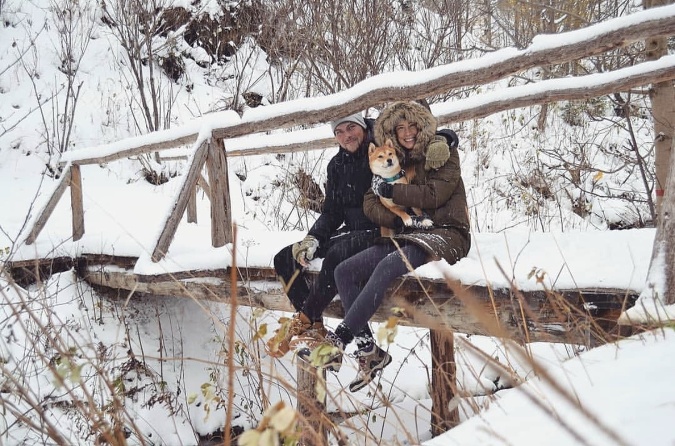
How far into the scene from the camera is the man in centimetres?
295

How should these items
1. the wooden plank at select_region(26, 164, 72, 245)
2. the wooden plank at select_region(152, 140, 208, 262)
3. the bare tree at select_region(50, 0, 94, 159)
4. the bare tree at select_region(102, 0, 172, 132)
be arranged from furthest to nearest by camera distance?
1. the bare tree at select_region(50, 0, 94, 159)
2. the bare tree at select_region(102, 0, 172, 132)
3. the wooden plank at select_region(26, 164, 72, 245)
4. the wooden plank at select_region(152, 140, 208, 262)

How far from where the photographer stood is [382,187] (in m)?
2.97

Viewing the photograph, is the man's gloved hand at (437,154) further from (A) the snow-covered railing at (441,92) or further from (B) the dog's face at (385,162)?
(A) the snow-covered railing at (441,92)

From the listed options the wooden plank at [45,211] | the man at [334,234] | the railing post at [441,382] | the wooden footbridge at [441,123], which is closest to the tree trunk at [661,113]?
the wooden footbridge at [441,123]

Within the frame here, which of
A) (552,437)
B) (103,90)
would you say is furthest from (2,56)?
(552,437)

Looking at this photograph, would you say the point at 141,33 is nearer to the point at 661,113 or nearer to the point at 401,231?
the point at 401,231

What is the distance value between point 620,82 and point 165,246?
3360 millimetres

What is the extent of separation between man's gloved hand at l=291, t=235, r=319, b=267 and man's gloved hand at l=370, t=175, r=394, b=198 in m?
0.53

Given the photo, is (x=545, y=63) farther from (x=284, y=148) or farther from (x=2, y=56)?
(x=2, y=56)

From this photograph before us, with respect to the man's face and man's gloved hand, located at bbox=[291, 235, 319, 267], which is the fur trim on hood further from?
man's gloved hand, located at bbox=[291, 235, 319, 267]

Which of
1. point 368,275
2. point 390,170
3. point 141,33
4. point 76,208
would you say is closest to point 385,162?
point 390,170

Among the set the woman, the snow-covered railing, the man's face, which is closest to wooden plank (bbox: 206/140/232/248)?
the snow-covered railing

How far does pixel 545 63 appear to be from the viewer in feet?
8.69

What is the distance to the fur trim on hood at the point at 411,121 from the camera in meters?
3.03
